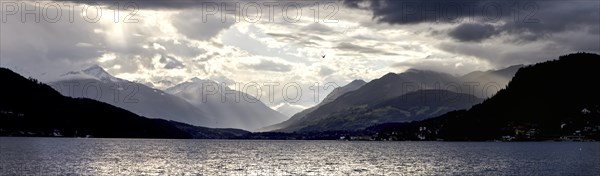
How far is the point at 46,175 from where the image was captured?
137375 mm

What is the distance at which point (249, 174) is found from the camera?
154875 millimetres

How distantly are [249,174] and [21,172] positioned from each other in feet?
172

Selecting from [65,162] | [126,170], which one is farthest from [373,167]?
[65,162]

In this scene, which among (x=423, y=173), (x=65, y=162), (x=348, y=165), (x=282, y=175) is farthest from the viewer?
(x=348, y=165)

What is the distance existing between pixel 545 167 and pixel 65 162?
140m

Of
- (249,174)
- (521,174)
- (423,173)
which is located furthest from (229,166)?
(521,174)

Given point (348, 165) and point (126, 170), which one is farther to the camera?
point (348, 165)

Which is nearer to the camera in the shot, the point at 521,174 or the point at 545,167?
the point at 521,174

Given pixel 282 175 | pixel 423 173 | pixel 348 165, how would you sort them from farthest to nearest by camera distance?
pixel 348 165 < pixel 423 173 < pixel 282 175

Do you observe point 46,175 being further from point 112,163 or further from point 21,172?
point 112,163

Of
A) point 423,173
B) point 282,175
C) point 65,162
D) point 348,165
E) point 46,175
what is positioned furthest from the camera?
point 348,165

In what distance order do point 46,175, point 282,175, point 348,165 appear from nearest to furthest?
1. point 46,175
2. point 282,175
3. point 348,165

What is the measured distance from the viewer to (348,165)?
19288 centimetres

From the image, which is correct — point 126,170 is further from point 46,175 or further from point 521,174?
point 521,174
